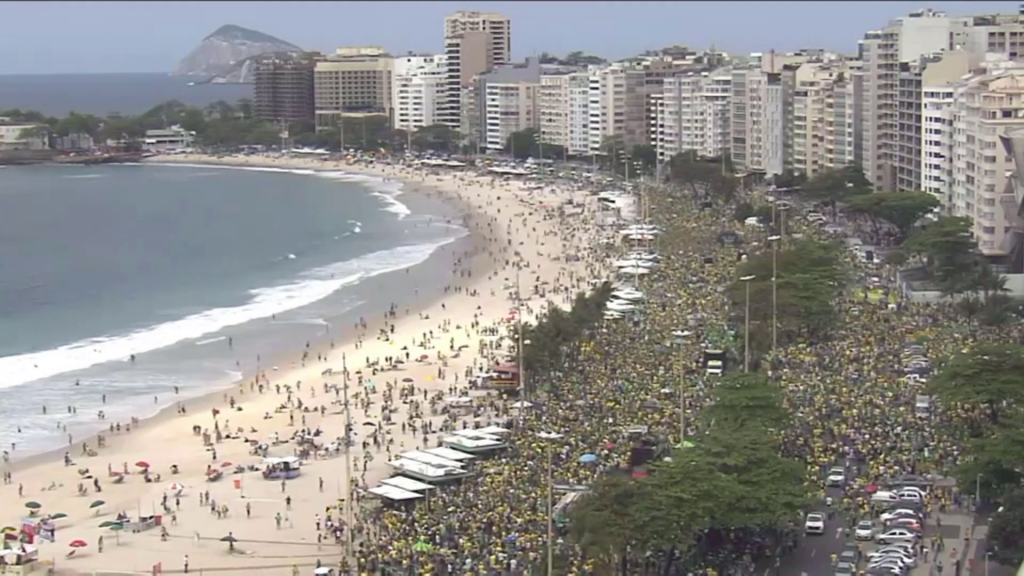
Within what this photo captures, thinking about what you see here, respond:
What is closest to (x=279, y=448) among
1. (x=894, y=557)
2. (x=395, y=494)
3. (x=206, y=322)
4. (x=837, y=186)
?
(x=395, y=494)

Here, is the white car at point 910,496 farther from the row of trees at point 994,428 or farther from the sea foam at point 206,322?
the sea foam at point 206,322

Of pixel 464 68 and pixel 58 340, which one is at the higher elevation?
pixel 464 68

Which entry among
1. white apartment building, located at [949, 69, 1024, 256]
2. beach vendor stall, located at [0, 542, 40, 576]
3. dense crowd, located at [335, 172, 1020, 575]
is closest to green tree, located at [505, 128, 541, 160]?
white apartment building, located at [949, 69, 1024, 256]

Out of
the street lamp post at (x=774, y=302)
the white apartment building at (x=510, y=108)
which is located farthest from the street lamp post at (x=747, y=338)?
the white apartment building at (x=510, y=108)

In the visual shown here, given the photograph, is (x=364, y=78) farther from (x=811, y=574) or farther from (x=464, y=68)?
(x=811, y=574)

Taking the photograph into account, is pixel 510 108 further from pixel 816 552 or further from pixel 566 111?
pixel 816 552

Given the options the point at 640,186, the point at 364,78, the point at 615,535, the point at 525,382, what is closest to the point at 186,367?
the point at 525,382
